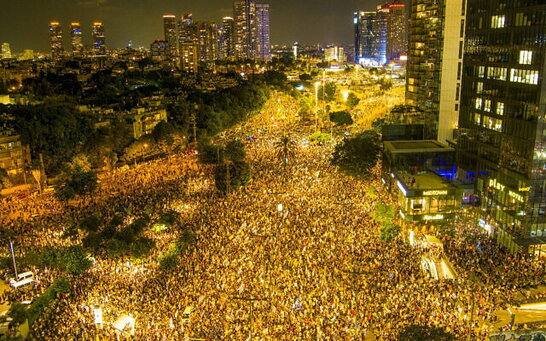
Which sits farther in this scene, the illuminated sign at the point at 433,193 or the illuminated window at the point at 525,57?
the illuminated sign at the point at 433,193

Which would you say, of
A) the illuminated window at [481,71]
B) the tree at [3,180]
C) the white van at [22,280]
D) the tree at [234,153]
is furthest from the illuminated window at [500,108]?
the tree at [3,180]

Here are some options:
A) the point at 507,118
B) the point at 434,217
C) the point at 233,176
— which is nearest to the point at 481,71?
the point at 507,118

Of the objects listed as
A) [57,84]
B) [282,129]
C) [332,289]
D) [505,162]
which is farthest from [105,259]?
[57,84]

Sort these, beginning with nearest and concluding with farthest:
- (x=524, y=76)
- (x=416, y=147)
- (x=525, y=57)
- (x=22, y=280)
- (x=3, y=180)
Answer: (x=22, y=280), (x=525, y=57), (x=524, y=76), (x=416, y=147), (x=3, y=180)

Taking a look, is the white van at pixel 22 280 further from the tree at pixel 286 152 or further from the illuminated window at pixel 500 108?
the illuminated window at pixel 500 108

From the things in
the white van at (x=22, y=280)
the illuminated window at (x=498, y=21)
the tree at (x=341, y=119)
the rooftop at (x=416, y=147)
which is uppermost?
the illuminated window at (x=498, y=21)

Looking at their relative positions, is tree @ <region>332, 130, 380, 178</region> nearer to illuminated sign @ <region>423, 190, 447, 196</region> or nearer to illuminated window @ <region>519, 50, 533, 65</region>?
illuminated sign @ <region>423, 190, 447, 196</region>

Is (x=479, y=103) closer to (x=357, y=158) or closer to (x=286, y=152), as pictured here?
(x=357, y=158)
